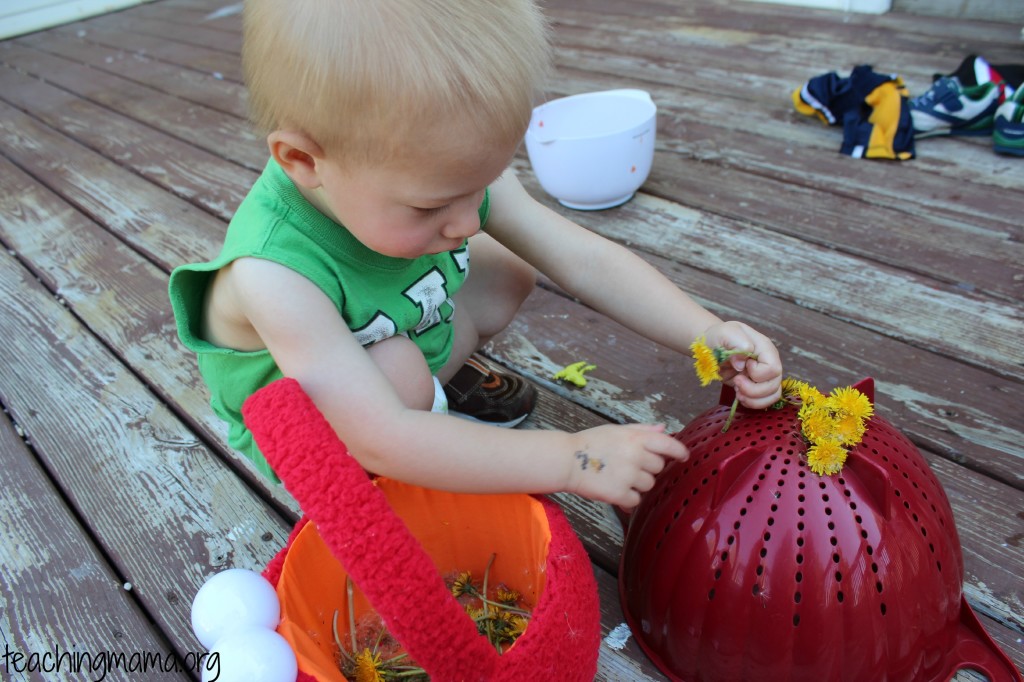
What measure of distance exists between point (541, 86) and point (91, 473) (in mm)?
816

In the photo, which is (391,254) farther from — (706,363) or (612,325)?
(612,325)

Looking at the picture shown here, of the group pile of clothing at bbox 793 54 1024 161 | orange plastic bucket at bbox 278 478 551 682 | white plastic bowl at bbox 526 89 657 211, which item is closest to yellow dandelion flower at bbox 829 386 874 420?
orange plastic bucket at bbox 278 478 551 682

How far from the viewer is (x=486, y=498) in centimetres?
82

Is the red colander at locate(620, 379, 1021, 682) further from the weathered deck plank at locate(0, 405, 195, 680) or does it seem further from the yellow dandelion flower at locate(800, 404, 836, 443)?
the weathered deck plank at locate(0, 405, 195, 680)

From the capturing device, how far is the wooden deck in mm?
952

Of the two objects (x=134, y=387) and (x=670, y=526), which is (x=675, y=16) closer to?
(x=134, y=387)

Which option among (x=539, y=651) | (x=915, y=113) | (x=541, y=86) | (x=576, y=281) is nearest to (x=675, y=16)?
(x=915, y=113)

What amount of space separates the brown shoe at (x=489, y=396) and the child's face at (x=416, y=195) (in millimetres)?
384

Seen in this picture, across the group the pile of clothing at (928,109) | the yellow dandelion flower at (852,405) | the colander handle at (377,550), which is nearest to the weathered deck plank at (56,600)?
the colander handle at (377,550)

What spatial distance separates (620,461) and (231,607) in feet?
1.10

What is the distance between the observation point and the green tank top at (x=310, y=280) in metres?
0.81

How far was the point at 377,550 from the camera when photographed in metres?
0.52

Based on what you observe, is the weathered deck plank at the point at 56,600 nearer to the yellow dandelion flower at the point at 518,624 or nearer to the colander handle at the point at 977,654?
the yellow dandelion flower at the point at 518,624
